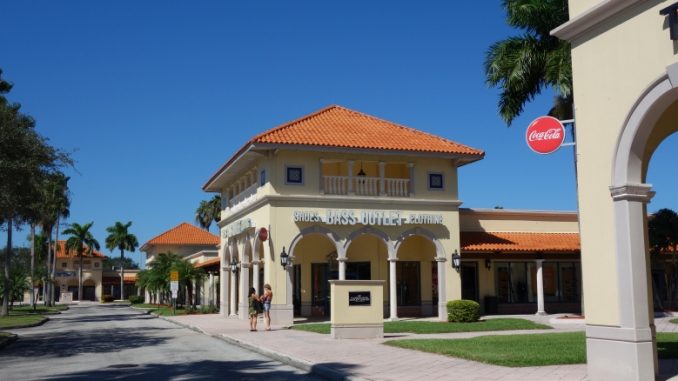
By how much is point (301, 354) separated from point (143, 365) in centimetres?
338

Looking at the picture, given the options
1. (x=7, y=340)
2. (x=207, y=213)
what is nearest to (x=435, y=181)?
(x=7, y=340)

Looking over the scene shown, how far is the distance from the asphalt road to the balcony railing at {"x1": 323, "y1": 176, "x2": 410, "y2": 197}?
818cm

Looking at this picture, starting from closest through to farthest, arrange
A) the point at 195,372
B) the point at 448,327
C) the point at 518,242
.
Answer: the point at 195,372
the point at 448,327
the point at 518,242

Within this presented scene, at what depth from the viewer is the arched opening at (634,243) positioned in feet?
31.7

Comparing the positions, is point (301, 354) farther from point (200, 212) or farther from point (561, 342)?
point (200, 212)

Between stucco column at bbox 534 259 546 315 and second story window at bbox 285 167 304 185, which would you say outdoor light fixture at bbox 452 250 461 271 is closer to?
stucco column at bbox 534 259 546 315

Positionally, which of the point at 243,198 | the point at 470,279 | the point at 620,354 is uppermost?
the point at 243,198

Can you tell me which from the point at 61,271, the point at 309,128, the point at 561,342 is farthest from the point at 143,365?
the point at 61,271

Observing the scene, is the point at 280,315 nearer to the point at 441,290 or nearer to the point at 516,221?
the point at 441,290

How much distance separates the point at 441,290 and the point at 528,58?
1002 centimetres

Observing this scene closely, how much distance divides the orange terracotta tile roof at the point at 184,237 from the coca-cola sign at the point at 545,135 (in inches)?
2198

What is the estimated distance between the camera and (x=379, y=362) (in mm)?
13773

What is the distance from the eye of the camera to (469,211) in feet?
106

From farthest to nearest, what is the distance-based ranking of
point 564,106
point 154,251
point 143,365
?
1. point 154,251
2. point 564,106
3. point 143,365
